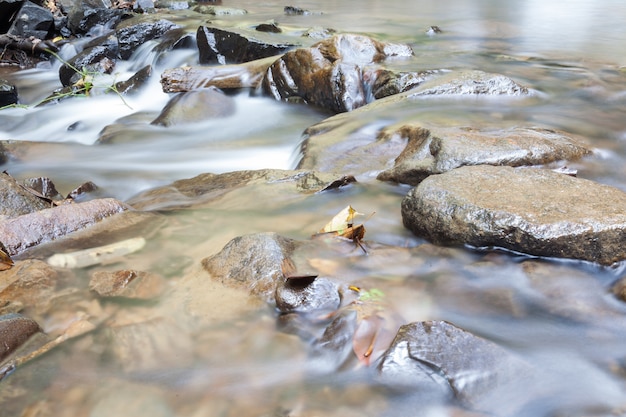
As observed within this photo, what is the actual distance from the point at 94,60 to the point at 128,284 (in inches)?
374

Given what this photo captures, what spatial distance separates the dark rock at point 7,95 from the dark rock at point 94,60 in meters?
0.96

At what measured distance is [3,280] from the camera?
109 inches

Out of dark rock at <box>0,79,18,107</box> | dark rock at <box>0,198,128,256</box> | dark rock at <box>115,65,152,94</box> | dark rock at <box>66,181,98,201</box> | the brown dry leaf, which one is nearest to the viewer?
the brown dry leaf

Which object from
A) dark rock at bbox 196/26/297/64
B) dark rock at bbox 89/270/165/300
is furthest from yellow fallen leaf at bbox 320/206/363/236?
dark rock at bbox 196/26/297/64

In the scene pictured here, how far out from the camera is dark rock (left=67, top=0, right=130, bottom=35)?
44.8 ft

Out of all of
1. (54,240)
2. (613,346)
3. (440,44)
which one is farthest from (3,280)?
(440,44)

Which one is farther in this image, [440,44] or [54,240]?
[440,44]

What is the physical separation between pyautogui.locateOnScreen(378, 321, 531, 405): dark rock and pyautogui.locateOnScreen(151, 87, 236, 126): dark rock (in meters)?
5.24

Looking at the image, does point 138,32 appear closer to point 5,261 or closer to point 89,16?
point 89,16

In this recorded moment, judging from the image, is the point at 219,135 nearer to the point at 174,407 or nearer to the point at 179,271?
the point at 179,271

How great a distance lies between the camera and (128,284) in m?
2.72

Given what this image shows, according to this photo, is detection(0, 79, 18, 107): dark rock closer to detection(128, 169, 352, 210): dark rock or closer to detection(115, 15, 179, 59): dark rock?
detection(115, 15, 179, 59): dark rock

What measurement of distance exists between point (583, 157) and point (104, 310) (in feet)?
11.3

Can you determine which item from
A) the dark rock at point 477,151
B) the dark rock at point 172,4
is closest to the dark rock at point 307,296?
the dark rock at point 477,151
